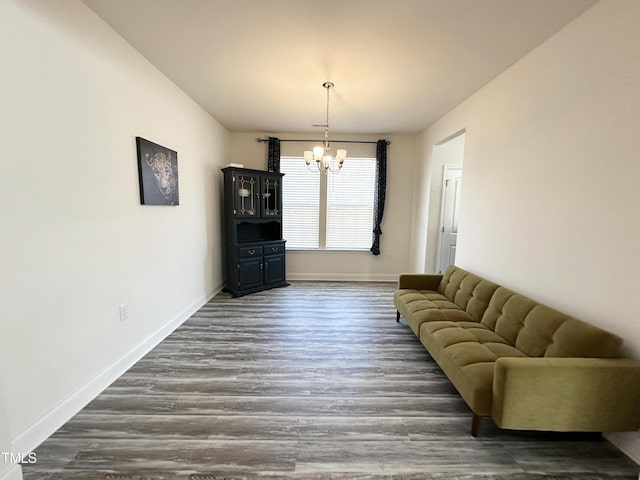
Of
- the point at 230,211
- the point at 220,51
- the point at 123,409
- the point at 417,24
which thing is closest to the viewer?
the point at 123,409

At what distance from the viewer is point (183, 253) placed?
3.30 m

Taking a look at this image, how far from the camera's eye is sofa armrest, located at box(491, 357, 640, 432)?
1466 millimetres

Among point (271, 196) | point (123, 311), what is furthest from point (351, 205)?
point (123, 311)

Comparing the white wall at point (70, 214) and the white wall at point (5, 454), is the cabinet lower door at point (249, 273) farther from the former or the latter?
the white wall at point (5, 454)

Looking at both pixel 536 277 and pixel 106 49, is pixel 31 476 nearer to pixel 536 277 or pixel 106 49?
pixel 106 49

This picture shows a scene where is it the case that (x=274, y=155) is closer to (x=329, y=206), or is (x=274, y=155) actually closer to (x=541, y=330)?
(x=329, y=206)

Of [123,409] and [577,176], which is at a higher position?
[577,176]

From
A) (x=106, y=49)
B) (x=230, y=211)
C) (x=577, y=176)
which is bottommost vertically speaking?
(x=230, y=211)

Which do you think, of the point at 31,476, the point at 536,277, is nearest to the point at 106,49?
the point at 31,476

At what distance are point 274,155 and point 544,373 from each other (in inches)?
180

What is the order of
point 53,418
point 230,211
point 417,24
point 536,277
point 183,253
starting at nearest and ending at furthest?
1. point 53,418
2. point 417,24
3. point 536,277
4. point 183,253
5. point 230,211

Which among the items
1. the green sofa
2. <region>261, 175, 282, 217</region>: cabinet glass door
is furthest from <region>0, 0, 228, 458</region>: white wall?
the green sofa

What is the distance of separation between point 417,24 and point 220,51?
165 centimetres

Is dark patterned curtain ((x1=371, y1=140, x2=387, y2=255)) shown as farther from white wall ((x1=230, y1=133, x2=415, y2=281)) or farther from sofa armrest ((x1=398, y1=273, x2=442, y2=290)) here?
sofa armrest ((x1=398, y1=273, x2=442, y2=290))
